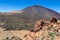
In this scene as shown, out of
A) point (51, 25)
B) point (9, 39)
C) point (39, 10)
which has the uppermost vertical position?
point (39, 10)

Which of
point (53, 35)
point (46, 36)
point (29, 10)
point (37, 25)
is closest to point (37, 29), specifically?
point (37, 25)

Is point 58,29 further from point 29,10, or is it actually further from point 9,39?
point 29,10

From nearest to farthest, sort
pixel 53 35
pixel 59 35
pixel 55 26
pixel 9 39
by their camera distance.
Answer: pixel 53 35 < pixel 59 35 < pixel 55 26 < pixel 9 39

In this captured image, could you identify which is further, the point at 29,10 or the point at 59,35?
the point at 29,10

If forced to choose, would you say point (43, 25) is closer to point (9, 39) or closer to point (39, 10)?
point (9, 39)

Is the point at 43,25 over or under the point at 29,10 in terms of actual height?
under

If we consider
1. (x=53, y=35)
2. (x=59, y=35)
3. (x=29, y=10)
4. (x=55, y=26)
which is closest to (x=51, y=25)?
(x=55, y=26)

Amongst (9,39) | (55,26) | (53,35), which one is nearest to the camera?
(53,35)

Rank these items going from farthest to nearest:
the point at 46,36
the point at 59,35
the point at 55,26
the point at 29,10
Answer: the point at 29,10 < the point at 55,26 < the point at 59,35 < the point at 46,36

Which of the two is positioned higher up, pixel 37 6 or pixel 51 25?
pixel 37 6
